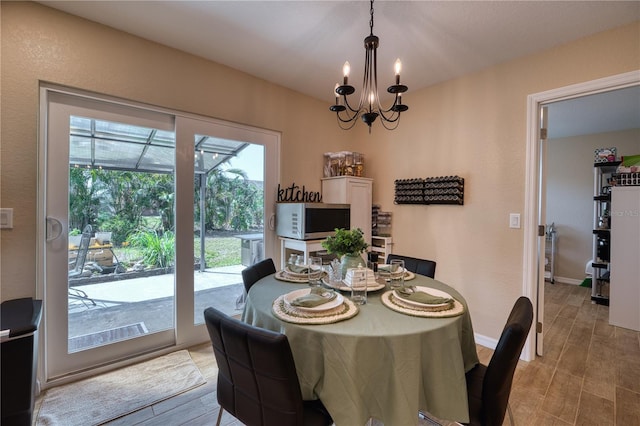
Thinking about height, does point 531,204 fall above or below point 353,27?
below

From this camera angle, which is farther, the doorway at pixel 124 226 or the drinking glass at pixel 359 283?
the doorway at pixel 124 226

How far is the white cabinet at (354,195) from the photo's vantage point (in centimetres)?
305

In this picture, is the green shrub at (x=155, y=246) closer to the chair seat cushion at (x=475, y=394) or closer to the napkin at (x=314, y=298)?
the napkin at (x=314, y=298)

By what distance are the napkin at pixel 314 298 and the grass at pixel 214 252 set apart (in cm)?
145

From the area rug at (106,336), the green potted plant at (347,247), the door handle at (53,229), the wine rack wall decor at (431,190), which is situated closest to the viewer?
the green potted plant at (347,247)

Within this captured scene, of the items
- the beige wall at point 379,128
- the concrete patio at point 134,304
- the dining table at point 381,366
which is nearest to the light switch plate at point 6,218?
the beige wall at point 379,128

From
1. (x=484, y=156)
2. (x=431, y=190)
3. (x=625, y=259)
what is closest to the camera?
(x=484, y=156)

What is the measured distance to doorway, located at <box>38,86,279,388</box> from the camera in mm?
1890

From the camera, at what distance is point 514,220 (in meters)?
2.36

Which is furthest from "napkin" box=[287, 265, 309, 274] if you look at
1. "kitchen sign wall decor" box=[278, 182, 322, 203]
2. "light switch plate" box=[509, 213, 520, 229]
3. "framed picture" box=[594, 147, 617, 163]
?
"framed picture" box=[594, 147, 617, 163]

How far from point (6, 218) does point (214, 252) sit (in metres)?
1.31

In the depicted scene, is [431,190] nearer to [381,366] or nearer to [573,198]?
[381,366]

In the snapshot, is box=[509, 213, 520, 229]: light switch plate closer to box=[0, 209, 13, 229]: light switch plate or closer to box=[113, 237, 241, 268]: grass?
box=[113, 237, 241, 268]: grass

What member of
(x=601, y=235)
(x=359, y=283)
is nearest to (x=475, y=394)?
(x=359, y=283)
